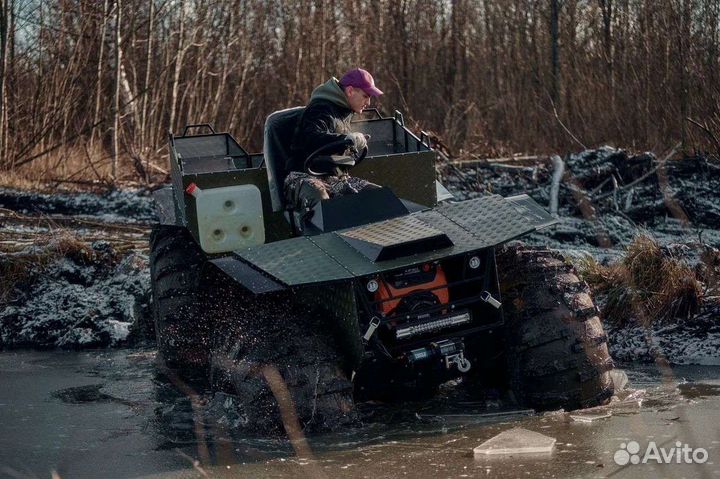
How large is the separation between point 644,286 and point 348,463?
367cm

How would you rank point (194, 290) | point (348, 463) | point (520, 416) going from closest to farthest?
point (348, 463) → point (520, 416) → point (194, 290)

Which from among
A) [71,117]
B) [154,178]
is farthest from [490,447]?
[71,117]

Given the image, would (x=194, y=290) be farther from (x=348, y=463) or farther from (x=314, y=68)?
(x=314, y=68)

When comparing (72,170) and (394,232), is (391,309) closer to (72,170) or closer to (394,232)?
(394,232)

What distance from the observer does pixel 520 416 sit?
20.1 ft

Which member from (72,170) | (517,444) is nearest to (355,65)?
(72,170)

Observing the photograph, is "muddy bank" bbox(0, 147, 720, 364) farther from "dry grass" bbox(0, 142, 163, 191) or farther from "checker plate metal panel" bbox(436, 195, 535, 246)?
"checker plate metal panel" bbox(436, 195, 535, 246)

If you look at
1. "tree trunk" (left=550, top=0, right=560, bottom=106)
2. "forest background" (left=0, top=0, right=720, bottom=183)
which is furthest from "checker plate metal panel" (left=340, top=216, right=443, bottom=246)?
"tree trunk" (left=550, top=0, right=560, bottom=106)

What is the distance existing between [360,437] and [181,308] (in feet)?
7.06

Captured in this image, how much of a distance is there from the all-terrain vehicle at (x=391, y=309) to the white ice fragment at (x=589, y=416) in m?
0.06

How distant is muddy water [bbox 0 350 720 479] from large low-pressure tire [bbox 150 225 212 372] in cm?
28

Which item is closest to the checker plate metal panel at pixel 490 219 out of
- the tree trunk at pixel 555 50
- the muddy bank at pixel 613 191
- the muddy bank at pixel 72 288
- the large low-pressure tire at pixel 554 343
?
the large low-pressure tire at pixel 554 343

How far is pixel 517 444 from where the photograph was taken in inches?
214

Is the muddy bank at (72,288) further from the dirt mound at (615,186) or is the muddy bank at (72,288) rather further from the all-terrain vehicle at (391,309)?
the dirt mound at (615,186)
